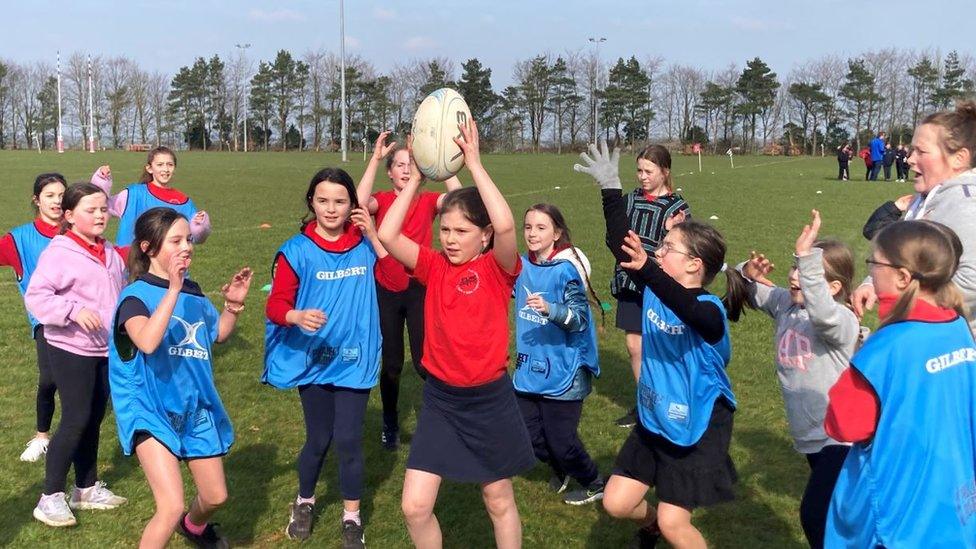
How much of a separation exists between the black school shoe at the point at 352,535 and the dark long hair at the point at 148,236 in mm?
1669

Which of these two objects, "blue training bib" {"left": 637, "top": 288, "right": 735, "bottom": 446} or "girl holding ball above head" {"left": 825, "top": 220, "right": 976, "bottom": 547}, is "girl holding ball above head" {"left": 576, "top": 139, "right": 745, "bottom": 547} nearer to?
"blue training bib" {"left": 637, "top": 288, "right": 735, "bottom": 446}

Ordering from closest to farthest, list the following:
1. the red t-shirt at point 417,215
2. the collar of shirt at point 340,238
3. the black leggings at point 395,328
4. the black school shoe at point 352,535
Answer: the black school shoe at point 352,535, the collar of shirt at point 340,238, the red t-shirt at point 417,215, the black leggings at point 395,328

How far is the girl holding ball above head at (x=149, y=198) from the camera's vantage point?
629cm

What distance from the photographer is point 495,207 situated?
3377mm

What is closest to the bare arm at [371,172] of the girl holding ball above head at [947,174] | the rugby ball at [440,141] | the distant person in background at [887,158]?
the rugby ball at [440,141]

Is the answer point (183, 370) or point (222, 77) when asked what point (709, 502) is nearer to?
point (183, 370)

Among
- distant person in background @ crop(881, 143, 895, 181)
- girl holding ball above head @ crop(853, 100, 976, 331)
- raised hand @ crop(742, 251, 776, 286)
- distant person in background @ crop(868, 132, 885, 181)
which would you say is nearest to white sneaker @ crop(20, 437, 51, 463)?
raised hand @ crop(742, 251, 776, 286)

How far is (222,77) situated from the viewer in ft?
276

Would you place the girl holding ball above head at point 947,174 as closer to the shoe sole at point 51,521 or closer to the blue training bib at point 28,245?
the shoe sole at point 51,521

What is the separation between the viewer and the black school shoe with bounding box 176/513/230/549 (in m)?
4.14

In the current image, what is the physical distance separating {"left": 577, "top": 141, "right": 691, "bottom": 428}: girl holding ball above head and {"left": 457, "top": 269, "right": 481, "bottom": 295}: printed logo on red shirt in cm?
251

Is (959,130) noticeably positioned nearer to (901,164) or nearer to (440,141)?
(440,141)

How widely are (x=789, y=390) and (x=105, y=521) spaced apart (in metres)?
3.73

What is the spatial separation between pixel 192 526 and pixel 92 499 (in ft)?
3.36
